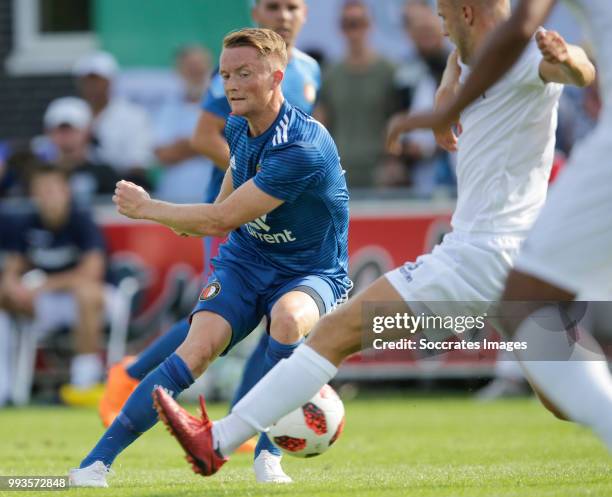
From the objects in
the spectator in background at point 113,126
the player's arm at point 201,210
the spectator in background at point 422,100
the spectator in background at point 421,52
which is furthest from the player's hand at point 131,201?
the spectator in background at point 113,126

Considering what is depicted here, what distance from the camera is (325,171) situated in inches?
238

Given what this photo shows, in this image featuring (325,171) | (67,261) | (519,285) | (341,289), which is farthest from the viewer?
(67,261)

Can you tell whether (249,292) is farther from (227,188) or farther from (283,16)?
(283,16)

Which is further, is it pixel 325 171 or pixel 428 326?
pixel 325 171

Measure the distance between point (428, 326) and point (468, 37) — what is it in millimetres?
1236

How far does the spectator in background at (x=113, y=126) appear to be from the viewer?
46.3ft

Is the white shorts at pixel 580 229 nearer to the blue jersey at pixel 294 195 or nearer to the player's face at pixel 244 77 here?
the blue jersey at pixel 294 195

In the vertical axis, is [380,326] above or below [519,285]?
below

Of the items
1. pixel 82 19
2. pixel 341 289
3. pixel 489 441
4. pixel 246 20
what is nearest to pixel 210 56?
pixel 246 20

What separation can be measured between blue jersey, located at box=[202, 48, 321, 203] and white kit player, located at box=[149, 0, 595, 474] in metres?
2.30

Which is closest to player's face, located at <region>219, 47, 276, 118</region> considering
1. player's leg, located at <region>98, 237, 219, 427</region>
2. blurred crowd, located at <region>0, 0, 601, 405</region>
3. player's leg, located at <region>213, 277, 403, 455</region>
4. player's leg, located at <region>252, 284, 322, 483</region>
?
player's leg, located at <region>252, 284, 322, 483</region>

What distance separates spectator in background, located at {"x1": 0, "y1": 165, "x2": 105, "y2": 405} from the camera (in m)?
12.8

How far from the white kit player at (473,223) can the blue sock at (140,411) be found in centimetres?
75

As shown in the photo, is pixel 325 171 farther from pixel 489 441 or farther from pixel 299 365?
pixel 489 441
